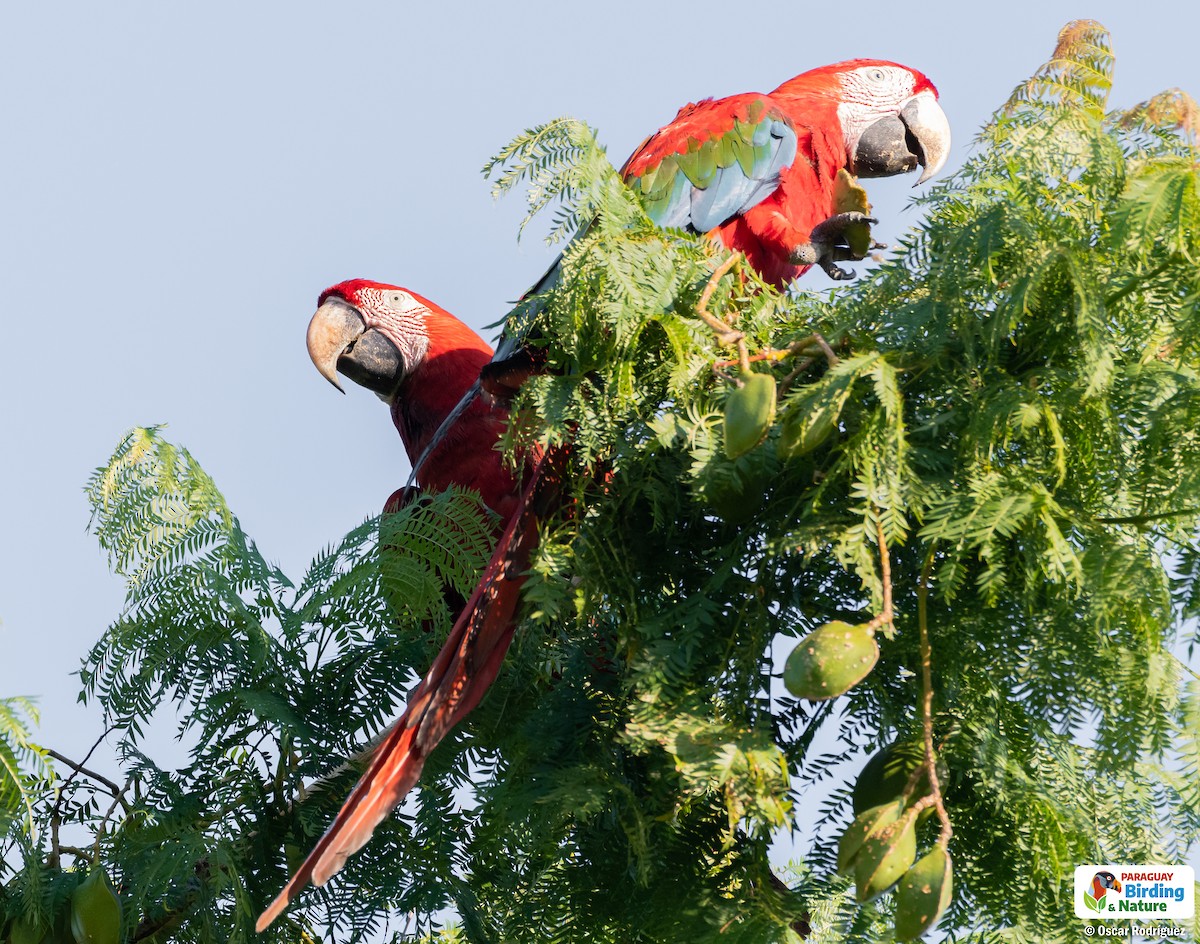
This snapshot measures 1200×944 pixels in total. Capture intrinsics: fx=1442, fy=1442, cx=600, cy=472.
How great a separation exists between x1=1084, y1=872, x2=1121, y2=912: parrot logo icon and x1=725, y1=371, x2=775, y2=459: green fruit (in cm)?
73

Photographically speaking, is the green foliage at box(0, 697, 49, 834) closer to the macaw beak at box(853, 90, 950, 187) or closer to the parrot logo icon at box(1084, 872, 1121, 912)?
the parrot logo icon at box(1084, 872, 1121, 912)

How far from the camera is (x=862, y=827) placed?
1.56 meters

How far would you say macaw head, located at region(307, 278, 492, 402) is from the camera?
396cm

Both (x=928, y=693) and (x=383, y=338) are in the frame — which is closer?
(x=928, y=693)

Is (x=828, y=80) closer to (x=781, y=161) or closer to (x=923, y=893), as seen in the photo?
(x=781, y=161)

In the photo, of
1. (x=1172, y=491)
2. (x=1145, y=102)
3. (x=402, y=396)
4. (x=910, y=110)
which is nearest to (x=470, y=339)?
(x=402, y=396)

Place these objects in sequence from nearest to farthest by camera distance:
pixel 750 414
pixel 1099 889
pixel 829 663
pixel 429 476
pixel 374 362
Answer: pixel 829 663
pixel 750 414
pixel 1099 889
pixel 429 476
pixel 374 362

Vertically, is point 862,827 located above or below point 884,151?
below

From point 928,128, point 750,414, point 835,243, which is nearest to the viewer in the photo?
point 750,414

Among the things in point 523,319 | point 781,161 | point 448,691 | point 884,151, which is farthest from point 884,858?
point 884,151

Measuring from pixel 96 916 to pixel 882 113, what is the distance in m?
2.55

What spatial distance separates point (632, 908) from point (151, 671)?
83 centimetres

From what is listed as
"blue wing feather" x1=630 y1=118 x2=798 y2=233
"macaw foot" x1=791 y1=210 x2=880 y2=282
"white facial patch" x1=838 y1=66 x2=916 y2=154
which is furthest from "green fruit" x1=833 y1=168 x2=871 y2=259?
"white facial patch" x1=838 y1=66 x2=916 y2=154

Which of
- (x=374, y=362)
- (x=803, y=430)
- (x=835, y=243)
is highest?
(x=374, y=362)
